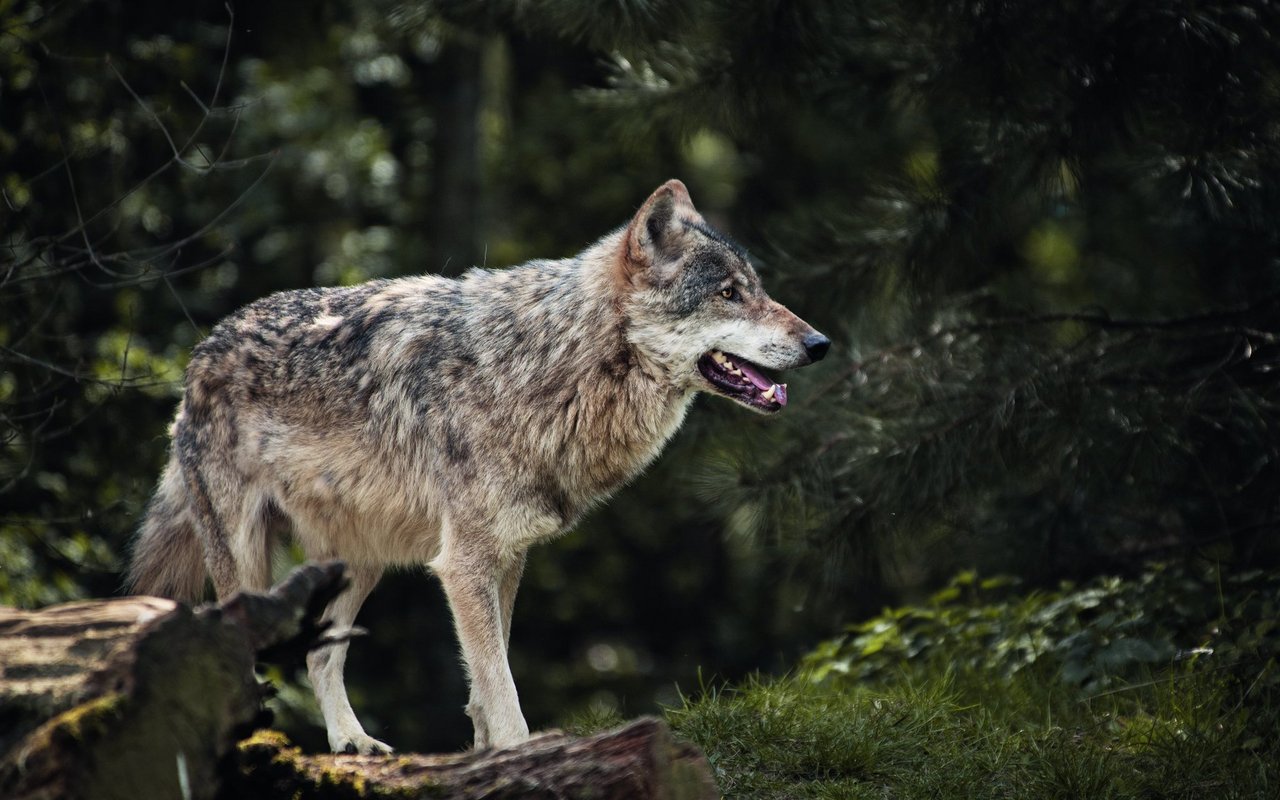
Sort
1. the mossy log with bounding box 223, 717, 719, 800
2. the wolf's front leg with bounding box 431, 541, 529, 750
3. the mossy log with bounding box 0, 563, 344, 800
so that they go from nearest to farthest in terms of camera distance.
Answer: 1. the mossy log with bounding box 0, 563, 344, 800
2. the mossy log with bounding box 223, 717, 719, 800
3. the wolf's front leg with bounding box 431, 541, 529, 750

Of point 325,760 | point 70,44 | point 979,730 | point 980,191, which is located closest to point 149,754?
point 325,760

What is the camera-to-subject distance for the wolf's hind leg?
5.62 m

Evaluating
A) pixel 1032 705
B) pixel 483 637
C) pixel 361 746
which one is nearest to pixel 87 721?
pixel 483 637

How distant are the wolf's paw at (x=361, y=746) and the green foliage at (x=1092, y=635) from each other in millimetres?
2215

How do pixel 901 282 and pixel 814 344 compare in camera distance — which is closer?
pixel 814 344

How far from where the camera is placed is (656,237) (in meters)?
5.65

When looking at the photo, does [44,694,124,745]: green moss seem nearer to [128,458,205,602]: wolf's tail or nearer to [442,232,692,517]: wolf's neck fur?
[442,232,692,517]: wolf's neck fur

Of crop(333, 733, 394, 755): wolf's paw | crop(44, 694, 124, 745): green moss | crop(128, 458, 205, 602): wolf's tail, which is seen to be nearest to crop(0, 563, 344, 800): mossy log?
crop(44, 694, 124, 745): green moss

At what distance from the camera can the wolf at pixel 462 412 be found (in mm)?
5445

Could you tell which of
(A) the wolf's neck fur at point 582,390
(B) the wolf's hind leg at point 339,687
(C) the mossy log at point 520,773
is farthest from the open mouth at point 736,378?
(C) the mossy log at point 520,773

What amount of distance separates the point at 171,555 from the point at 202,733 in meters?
3.03

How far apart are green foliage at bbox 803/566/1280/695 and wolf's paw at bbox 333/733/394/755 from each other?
2.22 m

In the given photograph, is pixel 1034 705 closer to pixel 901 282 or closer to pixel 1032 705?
pixel 1032 705

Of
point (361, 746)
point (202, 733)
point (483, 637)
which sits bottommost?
point (361, 746)
